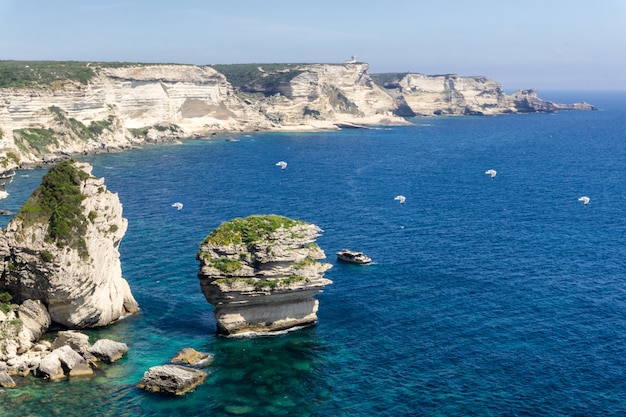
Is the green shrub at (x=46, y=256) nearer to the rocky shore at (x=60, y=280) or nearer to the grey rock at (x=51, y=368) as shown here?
the rocky shore at (x=60, y=280)

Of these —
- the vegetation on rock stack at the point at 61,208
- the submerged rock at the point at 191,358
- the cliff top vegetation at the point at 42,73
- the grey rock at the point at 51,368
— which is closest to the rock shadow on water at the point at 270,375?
the submerged rock at the point at 191,358

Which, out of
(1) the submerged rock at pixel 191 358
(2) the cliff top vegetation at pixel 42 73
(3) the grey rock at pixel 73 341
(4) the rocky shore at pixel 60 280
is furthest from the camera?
(2) the cliff top vegetation at pixel 42 73

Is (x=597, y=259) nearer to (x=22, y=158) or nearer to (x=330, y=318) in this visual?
(x=330, y=318)

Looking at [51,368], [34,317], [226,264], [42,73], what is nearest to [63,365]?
[51,368]

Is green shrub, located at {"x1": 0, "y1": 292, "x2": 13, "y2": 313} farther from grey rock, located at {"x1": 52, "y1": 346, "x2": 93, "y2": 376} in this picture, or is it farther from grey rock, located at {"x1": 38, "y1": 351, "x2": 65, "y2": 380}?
grey rock, located at {"x1": 38, "y1": 351, "x2": 65, "y2": 380}

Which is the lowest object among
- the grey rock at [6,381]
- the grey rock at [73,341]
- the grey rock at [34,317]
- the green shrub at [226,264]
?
the grey rock at [6,381]

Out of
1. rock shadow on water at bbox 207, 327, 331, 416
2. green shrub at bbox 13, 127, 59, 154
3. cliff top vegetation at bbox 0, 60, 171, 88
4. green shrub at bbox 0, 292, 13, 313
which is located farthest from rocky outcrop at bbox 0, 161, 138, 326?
cliff top vegetation at bbox 0, 60, 171, 88
